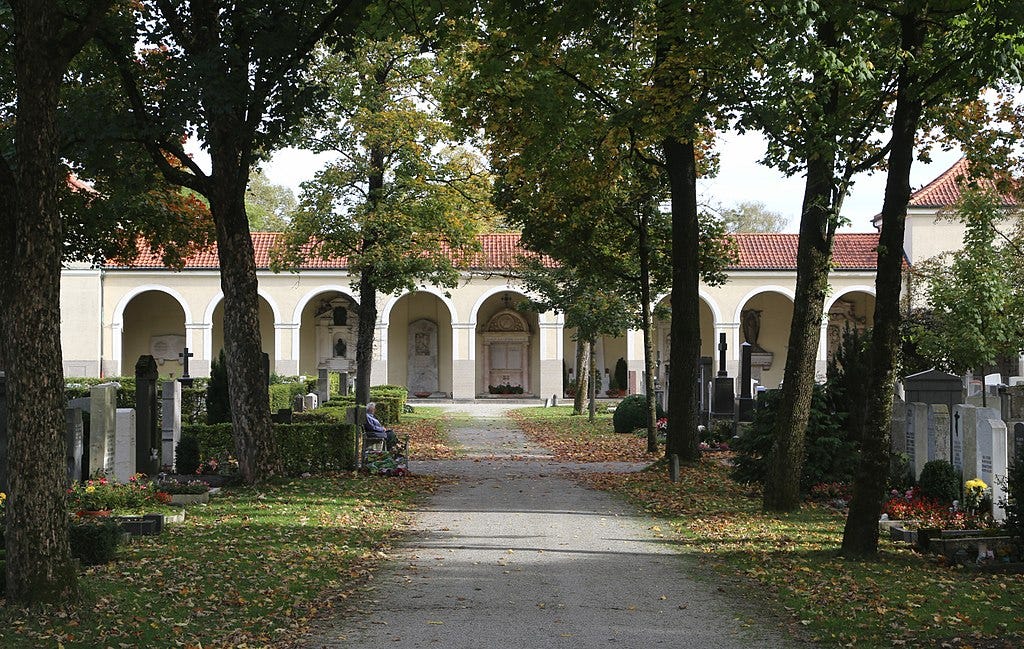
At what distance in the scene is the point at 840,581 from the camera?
8977mm

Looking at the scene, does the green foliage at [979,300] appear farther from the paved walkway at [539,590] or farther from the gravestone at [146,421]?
the gravestone at [146,421]

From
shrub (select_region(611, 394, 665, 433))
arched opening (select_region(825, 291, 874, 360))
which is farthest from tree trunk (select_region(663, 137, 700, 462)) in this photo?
arched opening (select_region(825, 291, 874, 360))

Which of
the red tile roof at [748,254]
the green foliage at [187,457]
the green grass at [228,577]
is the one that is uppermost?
the red tile roof at [748,254]

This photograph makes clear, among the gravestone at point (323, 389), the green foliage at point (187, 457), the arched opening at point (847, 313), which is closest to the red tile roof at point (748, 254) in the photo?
the arched opening at point (847, 313)

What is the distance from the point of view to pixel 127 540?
983cm

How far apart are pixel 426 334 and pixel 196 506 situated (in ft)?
122

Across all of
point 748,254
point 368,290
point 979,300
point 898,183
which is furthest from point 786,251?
point 898,183

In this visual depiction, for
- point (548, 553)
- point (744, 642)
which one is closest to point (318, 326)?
point (548, 553)

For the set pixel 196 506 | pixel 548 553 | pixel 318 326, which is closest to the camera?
pixel 548 553

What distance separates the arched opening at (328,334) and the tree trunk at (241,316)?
3376 cm

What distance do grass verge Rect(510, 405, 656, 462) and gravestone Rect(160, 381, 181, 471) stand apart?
25.8 ft

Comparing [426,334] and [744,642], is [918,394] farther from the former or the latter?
[426,334]

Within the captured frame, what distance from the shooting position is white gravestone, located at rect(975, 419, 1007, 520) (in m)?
11.6

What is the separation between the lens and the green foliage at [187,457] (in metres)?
16.2
